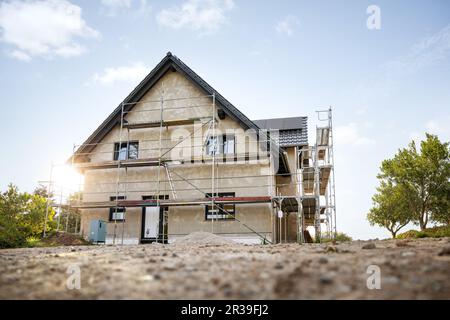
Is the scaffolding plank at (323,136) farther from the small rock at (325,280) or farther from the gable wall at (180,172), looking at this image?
the small rock at (325,280)

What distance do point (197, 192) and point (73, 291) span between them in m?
13.8

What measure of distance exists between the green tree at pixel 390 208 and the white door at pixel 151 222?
842 inches

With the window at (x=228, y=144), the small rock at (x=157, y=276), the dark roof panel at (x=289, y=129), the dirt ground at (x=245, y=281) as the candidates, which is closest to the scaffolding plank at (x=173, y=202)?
the window at (x=228, y=144)

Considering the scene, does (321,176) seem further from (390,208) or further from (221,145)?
(390,208)

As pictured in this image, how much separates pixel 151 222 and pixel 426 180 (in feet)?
74.3

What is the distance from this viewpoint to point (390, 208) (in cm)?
3241

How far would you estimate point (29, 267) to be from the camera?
4.36 metres

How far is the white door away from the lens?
56.3 feet

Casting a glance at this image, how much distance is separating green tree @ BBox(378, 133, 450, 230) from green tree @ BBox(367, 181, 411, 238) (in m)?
0.38

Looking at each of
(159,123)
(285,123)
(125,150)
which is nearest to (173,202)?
(159,123)

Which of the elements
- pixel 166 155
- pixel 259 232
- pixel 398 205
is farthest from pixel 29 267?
pixel 398 205

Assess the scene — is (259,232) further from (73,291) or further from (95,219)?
(73,291)

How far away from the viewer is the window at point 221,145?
1711 centimetres

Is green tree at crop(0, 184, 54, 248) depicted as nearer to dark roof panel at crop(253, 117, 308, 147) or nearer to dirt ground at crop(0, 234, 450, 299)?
dark roof panel at crop(253, 117, 308, 147)
